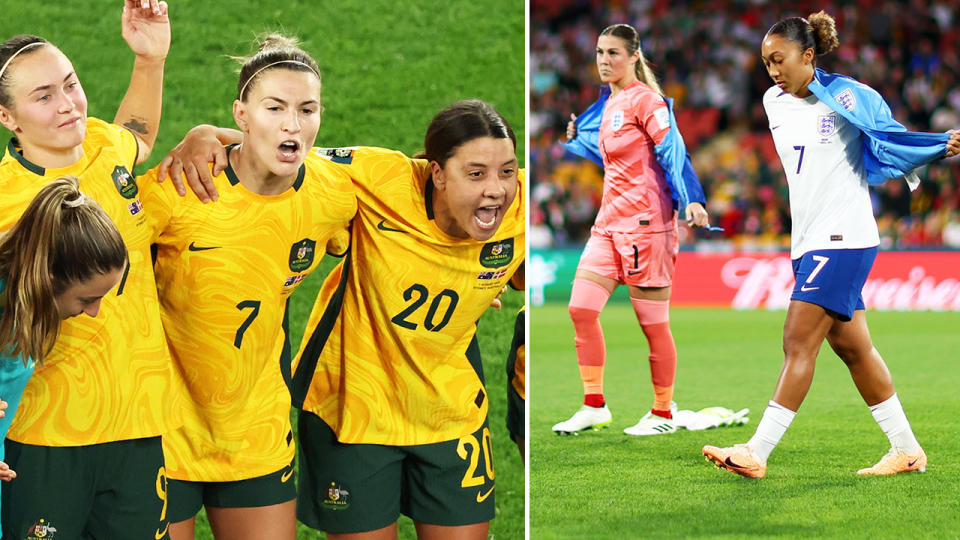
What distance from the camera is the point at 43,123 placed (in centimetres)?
238

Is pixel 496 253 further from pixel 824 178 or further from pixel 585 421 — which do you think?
pixel 585 421

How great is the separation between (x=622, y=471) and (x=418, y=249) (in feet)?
5.56

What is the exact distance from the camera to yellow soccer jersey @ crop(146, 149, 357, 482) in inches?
107

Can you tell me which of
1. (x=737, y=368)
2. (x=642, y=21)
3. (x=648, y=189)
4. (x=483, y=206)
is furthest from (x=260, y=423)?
(x=642, y=21)

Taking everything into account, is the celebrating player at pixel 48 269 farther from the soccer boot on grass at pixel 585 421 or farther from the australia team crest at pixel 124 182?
the soccer boot on grass at pixel 585 421

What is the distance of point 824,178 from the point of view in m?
4.05

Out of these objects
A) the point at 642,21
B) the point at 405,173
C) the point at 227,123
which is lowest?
the point at 405,173

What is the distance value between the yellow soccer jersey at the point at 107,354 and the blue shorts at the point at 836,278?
2.38 meters

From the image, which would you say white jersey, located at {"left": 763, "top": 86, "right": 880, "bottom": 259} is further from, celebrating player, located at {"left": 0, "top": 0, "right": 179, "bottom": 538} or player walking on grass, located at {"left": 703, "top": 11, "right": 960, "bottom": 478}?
celebrating player, located at {"left": 0, "top": 0, "right": 179, "bottom": 538}

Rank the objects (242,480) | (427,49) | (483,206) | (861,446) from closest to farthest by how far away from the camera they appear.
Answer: (483,206), (242,480), (861,446), (427,49)

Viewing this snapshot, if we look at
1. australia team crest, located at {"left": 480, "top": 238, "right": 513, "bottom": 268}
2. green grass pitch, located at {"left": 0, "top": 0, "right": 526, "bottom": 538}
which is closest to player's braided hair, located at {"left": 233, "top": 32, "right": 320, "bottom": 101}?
australia team crest, located at {"left": 480, "top": 238, "right": 513, "bottom": 268}

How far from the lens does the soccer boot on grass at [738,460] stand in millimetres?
4035

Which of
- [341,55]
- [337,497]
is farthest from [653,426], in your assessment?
[341,55]

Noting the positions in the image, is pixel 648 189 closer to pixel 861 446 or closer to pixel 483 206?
pixel 861 446
